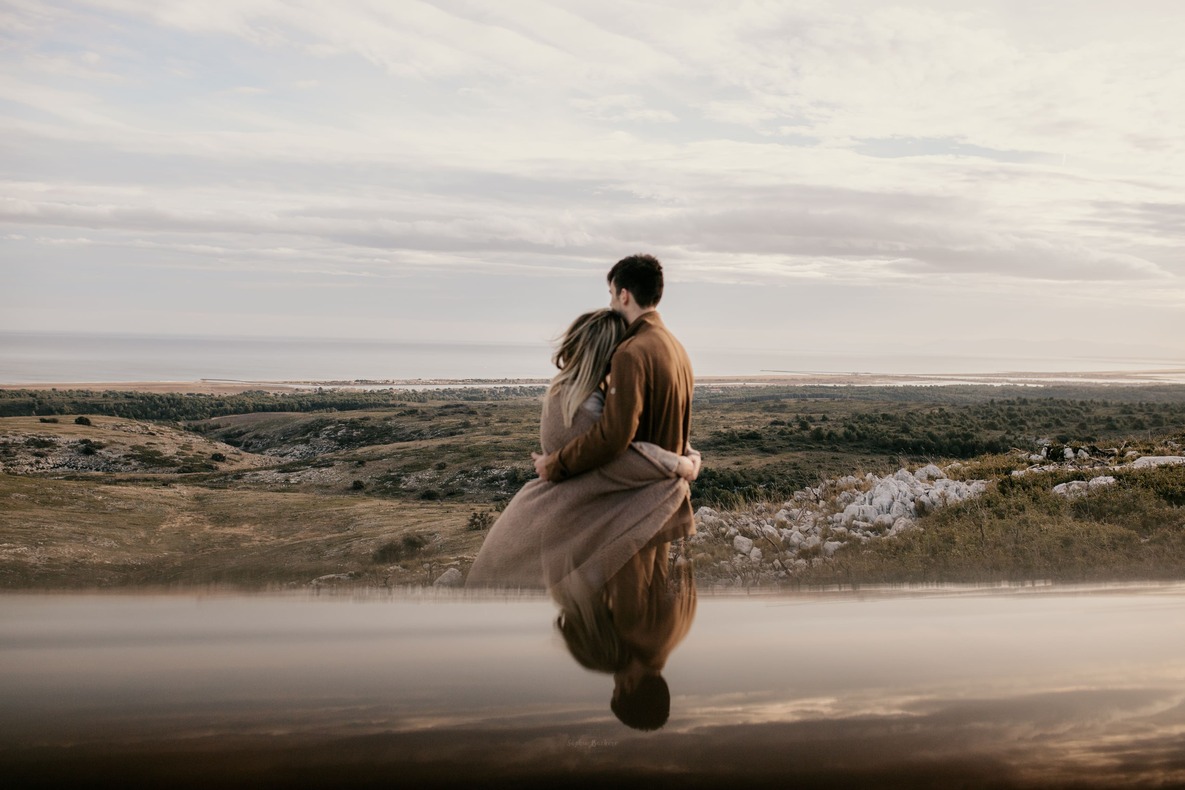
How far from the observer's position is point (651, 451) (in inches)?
187

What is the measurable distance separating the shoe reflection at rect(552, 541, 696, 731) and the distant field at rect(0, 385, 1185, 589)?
2891 mm

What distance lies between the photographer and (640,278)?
471 centimetres

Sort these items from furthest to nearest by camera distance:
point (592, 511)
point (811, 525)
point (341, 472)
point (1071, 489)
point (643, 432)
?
1. point (341, 472)
2. point (1071, 489)
3. point (811, 525)
4. point (592, 511)
5. point (643, 432)

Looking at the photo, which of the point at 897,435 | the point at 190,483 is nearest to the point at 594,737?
the point at 190,483

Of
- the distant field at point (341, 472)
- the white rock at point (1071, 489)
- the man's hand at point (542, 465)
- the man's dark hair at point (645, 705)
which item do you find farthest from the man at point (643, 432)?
the white rock at point (1071, 489)

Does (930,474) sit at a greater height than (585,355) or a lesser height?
lesser

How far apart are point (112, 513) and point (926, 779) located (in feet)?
61.2

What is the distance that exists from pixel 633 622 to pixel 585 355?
1.27 metres

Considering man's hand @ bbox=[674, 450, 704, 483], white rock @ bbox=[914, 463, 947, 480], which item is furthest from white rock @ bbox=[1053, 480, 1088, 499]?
man's hand @ bbox=[674, 450, 704, 483]

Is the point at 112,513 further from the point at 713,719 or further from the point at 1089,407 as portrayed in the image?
the point at 1089,407

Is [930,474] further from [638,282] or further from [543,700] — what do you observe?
[543,700]

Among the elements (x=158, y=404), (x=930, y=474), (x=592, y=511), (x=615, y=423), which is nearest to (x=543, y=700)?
(x=592, y=511)

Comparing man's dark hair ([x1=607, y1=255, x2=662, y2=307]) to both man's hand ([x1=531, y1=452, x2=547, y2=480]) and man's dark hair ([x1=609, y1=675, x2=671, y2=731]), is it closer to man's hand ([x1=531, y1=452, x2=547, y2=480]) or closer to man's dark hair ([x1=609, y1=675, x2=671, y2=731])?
man's hand ([x1=531, y1=452, x2=547, y2=480])

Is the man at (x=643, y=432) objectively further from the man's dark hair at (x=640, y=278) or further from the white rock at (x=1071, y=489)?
the white rock at (x=1071, y=489)
